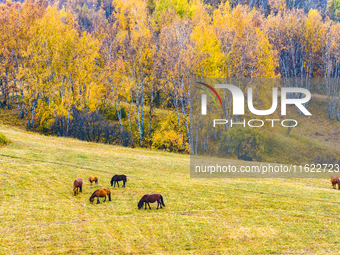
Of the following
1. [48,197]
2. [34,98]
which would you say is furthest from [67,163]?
[34,98]

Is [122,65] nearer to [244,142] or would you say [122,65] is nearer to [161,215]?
[244,142]

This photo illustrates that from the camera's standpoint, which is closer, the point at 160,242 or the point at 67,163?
the point at 160,242

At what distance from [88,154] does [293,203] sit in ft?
48.1

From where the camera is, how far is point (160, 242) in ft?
30.5

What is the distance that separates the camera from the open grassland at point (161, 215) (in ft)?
29.8

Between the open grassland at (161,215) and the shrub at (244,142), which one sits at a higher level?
the shrub at (244,142)

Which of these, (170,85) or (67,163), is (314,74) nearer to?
(170,85)

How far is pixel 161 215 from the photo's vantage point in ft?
37.5

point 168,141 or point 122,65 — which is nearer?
point 168,141

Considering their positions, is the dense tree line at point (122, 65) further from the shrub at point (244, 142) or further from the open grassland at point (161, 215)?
the open grassland at point (161, 215)

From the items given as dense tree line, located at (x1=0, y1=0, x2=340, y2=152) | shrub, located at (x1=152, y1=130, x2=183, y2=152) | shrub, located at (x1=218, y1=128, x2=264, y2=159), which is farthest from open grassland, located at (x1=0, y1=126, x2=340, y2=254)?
dense tree line, located at (x1=0, y1=0, x2=340, y2=152)

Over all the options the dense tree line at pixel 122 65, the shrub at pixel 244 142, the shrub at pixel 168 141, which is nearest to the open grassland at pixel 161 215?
the shrub at pixel 244 142

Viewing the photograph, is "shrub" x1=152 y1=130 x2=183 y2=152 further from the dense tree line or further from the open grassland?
the open grassland

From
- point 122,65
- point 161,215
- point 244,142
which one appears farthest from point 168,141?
point 161,215
